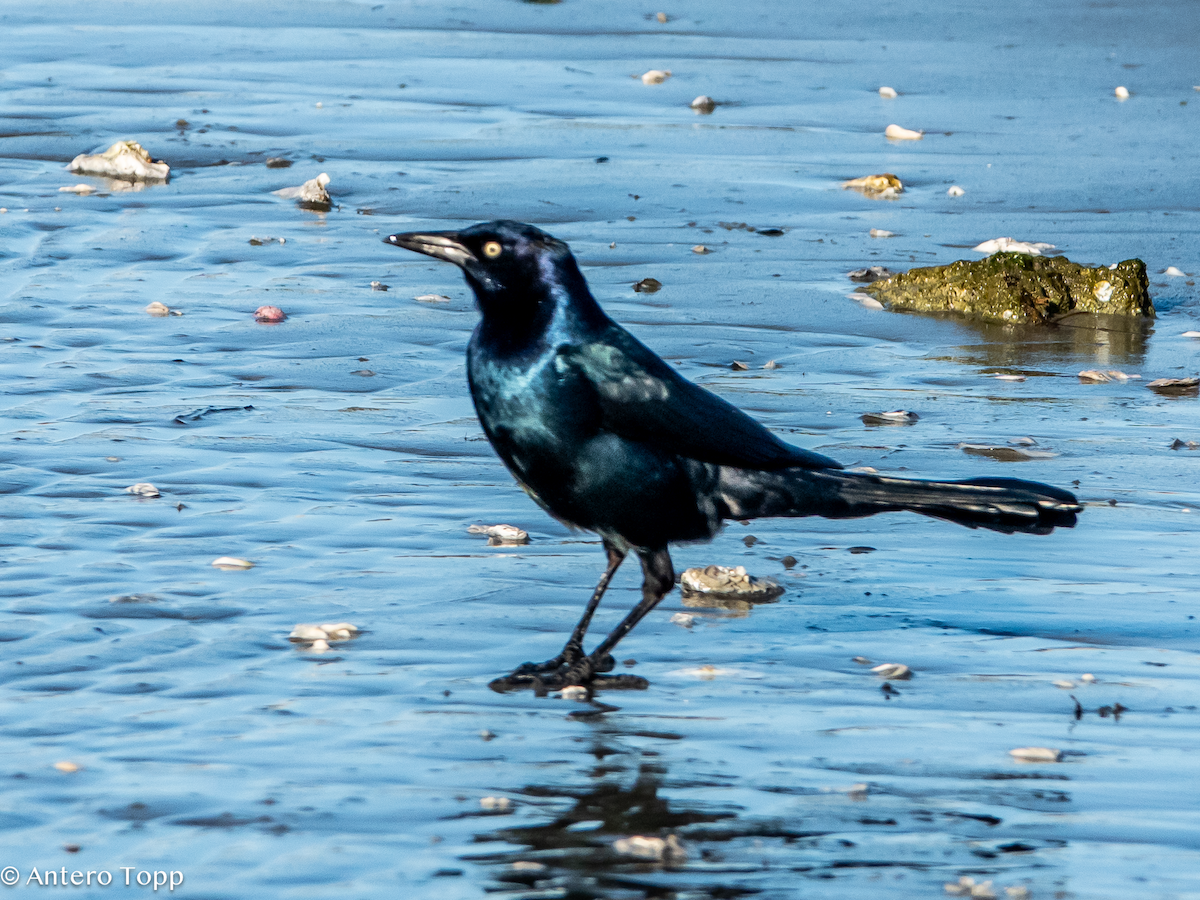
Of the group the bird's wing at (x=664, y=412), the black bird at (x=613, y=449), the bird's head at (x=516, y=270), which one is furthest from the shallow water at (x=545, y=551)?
the bird's head at (x=516, y=270)

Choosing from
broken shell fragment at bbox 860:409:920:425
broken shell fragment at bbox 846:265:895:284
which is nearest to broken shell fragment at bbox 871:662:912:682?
broken shell fragment at bbox 860:409:920:425

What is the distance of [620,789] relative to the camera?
3602mm

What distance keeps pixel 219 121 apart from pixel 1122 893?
10.7 metres

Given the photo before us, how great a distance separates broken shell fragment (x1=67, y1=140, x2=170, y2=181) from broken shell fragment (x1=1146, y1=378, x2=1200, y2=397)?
6.47 meters

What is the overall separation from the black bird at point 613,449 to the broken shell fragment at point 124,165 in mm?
6786

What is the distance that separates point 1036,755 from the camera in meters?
3.76

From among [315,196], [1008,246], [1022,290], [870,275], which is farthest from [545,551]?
[315,196]

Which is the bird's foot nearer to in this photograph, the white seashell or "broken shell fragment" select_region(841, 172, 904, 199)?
"broken shell fragment" select_region(841, 172, 904, 199)

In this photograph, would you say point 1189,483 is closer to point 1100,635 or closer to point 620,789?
point 1100,635

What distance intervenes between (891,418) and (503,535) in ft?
6.37

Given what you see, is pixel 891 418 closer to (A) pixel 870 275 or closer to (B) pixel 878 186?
(A) pixel 870 275

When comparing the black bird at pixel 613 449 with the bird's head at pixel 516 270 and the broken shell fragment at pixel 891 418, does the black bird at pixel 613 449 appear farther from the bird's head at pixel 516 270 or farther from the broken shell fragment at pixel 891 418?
the broken shell fragment at pixel 891 418

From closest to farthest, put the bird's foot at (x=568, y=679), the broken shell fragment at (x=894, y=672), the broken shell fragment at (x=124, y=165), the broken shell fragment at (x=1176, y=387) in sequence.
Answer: the bird's foot at (x=568, y=679)
the broken shell fragment at (x=894, y=672)
the broken shell fragment at (x=1176, y=387)
the broken shell fragment at (x=124, y=165)

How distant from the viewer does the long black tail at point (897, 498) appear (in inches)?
173
